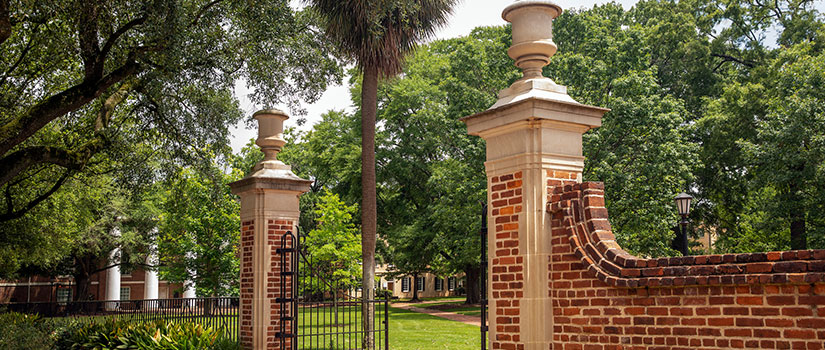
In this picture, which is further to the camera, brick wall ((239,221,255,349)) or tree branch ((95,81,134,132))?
tree branch ((95,81,134,132))

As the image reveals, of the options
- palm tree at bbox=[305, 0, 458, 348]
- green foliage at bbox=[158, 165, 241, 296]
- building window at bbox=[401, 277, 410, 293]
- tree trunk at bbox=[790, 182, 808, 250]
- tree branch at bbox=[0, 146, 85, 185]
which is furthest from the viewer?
building window at bbox=[401, 277, 410, 293]

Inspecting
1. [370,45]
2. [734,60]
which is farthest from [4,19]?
[734,60]

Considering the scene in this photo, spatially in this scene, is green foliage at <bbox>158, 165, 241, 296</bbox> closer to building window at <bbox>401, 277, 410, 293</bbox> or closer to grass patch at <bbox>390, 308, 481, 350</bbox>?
grass patch at <bbox>390, 308, 481, 350</bbox>

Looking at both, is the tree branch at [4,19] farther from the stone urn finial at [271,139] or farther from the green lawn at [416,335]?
the green lawn at [416,335]

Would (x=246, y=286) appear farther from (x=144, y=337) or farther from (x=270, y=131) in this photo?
(x=270, y=131)

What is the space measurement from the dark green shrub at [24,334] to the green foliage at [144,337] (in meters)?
0.48

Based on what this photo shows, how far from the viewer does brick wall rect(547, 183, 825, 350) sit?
14.0 ft

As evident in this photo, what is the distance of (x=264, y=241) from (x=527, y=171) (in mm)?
5618

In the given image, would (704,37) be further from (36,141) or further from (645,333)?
(645,333)

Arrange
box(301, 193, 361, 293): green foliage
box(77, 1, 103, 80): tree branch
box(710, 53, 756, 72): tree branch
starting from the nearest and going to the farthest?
box(77, 1, 103, 80): tree branch, box(301, 193, 361, 293): green foliage, box(710, 53, 756, 72): tree branch

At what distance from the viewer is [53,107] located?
428 inches

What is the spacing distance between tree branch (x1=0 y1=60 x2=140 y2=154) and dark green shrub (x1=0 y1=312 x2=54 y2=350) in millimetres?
4354

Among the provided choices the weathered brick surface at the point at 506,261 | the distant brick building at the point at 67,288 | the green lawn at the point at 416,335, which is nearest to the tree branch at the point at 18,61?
the green lawn at the point at 416,335

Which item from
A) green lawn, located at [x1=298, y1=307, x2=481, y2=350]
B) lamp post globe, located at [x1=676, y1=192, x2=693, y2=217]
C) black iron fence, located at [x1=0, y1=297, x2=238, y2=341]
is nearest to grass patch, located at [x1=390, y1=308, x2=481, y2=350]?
green lawn, located at [x1=298, y1=307, x2=481, y2=350]
